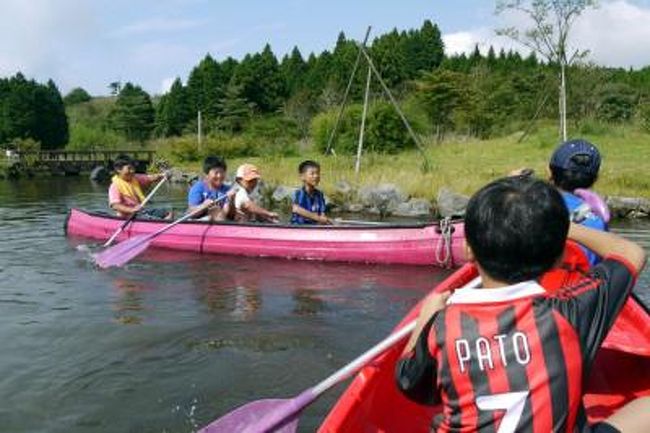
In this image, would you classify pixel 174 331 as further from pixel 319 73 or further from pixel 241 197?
pixel 319 73

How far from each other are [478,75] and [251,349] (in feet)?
110

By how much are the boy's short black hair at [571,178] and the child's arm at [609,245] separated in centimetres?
102

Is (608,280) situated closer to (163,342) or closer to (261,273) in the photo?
(163,342)

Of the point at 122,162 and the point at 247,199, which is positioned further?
the point at 122,162

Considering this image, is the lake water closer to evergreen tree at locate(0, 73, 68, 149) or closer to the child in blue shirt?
the child in blue shirt

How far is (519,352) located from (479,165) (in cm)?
1834

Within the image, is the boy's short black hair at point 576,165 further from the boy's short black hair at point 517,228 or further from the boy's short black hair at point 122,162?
the boy's short black hair at point 122,162

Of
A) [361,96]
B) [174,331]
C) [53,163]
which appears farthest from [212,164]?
[361,96]

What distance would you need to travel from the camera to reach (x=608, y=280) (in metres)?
2.04

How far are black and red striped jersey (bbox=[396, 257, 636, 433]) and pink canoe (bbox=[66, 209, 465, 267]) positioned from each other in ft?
21.1

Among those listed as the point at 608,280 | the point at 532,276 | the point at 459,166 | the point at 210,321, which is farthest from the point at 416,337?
the point at 459,166

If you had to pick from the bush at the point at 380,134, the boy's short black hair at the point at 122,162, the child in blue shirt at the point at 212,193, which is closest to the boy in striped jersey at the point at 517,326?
the child in blue shirt at the point at 212,193

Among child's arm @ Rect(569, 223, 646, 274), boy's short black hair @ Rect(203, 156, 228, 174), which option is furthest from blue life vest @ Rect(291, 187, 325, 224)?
child's arm @ Rect(569, 223, 646, 274)

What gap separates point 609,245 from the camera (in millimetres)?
2219
